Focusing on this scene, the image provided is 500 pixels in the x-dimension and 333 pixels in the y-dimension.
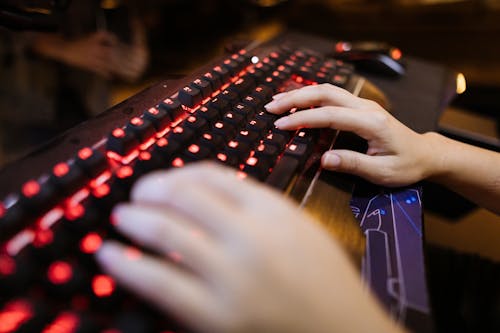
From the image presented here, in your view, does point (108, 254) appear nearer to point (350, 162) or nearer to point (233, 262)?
point (233, 262)

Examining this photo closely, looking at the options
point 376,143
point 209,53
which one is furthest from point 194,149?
point 209,53

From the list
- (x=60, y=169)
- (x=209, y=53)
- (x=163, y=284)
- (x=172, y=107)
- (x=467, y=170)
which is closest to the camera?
(x=163, y=284)

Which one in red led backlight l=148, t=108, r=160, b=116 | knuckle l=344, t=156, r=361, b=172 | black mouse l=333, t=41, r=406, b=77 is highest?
black mouse l=333, t=41, r=406, b=77

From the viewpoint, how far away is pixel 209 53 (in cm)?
Answer: 211

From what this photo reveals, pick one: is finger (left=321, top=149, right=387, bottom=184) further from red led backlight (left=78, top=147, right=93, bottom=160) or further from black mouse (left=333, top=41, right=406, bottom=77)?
black mouse (left=333, top=41, right=406, bottom=77)

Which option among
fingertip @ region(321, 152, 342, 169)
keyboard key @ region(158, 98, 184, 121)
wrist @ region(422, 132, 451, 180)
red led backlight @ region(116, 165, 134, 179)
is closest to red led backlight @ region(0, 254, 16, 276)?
red led backlight @ region(116, 165, 134, 179)

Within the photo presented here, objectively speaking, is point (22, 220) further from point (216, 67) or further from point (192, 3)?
point (192, 3)

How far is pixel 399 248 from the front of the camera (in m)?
0.42

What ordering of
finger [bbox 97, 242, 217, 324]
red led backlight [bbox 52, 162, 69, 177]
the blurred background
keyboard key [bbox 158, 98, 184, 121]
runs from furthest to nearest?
1. the blurred background
2. keyboard key [bbox 158, 98, 184, 121]
3. red led backlight [bbox 52, 162, 69, 177]
4. finger [bbox 97, 242, 217, 324]

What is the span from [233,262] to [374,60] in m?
0.66

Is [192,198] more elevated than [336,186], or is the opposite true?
[336,186]

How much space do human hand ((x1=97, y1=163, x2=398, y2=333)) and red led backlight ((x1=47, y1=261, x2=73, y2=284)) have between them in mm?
22

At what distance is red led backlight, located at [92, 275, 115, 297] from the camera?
29cm

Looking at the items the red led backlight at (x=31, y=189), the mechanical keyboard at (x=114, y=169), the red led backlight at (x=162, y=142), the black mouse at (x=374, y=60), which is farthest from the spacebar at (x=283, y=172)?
the black mouse at (x=374, y=60)
